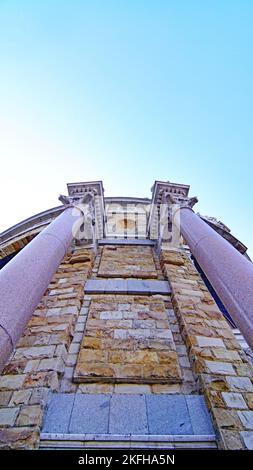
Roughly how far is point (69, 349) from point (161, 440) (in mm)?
1703

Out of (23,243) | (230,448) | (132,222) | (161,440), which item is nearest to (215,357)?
(230,448)

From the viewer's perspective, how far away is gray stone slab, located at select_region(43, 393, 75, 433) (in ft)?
8.23

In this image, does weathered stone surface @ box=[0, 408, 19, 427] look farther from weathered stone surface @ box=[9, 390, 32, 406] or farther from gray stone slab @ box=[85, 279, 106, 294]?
gray stone slab @ box=[85, 279, 106, 294]

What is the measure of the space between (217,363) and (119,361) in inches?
49.9

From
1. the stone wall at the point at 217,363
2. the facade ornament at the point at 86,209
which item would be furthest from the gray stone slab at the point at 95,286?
the facade ornament at the point at 86,209

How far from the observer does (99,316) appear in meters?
4.20

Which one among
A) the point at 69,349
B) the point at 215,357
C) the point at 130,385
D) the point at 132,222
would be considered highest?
the point at 132,222

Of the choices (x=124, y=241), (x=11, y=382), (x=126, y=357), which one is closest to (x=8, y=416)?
(x=11, y=382)

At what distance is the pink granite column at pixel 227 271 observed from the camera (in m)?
2.70

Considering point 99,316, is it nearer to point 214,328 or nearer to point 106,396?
point 106,396

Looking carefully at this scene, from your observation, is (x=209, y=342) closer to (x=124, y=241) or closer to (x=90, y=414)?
(x=90, y=414)

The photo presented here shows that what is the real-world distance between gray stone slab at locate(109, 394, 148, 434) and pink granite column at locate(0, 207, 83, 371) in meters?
1.25

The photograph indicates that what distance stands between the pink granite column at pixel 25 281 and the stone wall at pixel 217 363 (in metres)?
2.14
